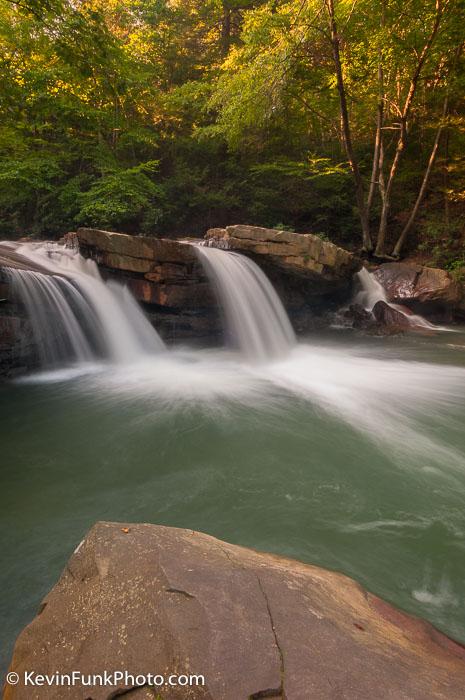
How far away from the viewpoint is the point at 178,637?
1166mm

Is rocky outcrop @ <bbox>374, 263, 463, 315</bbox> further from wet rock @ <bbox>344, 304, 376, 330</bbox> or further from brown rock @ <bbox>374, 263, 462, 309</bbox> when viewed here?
wet rock @ <bbox>344, 304, 376, 330</bbox>

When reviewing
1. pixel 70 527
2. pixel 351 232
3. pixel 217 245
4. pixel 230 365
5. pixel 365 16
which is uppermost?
pixel 365 16

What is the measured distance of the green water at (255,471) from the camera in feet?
8.57

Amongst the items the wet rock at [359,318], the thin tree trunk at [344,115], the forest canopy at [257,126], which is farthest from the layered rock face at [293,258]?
the forest canopy at [257,126]

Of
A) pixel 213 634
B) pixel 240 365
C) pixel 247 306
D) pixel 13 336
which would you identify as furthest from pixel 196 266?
pixel 213 634

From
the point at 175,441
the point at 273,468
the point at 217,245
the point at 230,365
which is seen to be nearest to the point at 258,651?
the point at 273,468

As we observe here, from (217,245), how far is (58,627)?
9377mm

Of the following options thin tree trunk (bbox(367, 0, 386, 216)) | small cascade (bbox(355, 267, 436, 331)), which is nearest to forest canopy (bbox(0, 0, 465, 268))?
thin tree trunk (bbox(367, 0, 386, 216))

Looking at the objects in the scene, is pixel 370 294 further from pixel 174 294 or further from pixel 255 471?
pixel 255 471

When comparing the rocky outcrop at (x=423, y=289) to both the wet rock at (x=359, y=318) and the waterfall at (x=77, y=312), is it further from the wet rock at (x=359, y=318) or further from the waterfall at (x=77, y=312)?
the waterfall at (x=77, y=312)

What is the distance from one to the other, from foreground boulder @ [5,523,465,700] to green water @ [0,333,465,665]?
1.01 m

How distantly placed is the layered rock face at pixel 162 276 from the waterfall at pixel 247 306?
35cm

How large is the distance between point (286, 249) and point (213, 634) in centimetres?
899

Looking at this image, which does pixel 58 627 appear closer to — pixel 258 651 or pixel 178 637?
pixel 178 637
